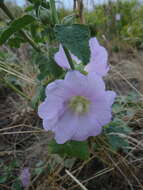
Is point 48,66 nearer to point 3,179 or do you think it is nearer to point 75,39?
point 75,39

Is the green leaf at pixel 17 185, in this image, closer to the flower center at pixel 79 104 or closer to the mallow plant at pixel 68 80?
the mallow plant at pixel 68 80

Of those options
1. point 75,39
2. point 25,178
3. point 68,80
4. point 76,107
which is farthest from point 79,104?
point 25,178

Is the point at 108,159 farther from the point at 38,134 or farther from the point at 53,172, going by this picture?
the point at 38,134

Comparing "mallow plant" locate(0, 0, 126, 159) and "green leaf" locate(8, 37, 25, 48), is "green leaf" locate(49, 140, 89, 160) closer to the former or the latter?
"mallow plant" locate(0, 0, 126, 159)

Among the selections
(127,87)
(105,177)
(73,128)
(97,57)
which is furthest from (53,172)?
(127,87)

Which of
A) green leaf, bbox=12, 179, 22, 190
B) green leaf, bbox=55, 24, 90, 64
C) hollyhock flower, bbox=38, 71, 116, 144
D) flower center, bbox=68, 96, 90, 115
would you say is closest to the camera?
green leaf, bbox=55, 24, 90, 64

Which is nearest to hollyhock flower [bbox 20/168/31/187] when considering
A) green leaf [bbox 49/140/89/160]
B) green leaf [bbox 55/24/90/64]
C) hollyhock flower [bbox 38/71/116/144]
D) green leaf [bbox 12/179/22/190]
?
green leaf [bbox 12/179/22/190]
